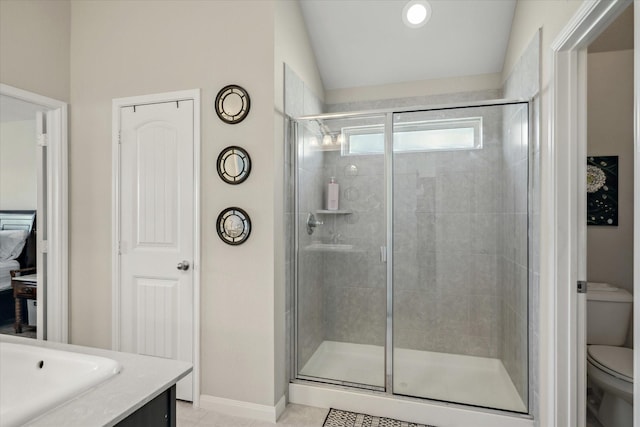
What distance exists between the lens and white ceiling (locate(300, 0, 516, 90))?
2615mm

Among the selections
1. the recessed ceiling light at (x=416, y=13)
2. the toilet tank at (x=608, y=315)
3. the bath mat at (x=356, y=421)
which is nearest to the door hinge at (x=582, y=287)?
the toilet tank at (x=608, y=315)

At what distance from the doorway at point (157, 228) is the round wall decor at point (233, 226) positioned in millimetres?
199

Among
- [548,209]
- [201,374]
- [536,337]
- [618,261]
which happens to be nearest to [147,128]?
[201,374]


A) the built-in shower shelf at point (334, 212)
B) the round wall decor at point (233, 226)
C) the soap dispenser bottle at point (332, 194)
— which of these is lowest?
the round wall decor at point (233, 226)

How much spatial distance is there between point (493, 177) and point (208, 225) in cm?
195

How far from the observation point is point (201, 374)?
7.98ft

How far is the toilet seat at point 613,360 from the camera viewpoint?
1944mm

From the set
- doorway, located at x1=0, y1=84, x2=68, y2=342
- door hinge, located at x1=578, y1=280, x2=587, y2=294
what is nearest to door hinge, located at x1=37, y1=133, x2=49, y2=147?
doorway, located at x1=0, y1=84, x2=68, y2=342

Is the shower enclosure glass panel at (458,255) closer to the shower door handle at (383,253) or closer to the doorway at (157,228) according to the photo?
the shower door handle at (383,253)

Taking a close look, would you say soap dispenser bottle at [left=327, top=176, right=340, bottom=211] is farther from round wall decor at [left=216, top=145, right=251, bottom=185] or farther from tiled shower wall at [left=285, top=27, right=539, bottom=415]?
round wall decor at [left=216, top=145, right=251, bottom=185]

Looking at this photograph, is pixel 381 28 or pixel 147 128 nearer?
pixel 147 128

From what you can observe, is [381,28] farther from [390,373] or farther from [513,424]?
[513,424]

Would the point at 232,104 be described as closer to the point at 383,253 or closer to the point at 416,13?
the point at 383,253

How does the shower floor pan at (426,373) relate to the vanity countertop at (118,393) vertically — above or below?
below
